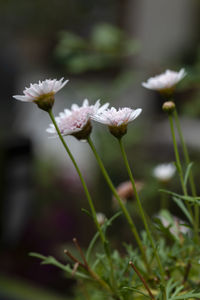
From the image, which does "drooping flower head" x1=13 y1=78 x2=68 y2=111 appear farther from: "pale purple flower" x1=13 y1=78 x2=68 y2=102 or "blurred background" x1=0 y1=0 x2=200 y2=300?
"blurred background" x1=0 y1=0 x2=200 y2=300

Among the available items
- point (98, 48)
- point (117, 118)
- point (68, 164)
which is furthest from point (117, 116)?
point (68, 164)

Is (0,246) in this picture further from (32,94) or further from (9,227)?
(32,94)

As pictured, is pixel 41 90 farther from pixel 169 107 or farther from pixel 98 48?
pixel 98 48

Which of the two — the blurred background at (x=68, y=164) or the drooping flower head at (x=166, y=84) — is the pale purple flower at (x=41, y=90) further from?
the blurred background at (x=68, y=164)

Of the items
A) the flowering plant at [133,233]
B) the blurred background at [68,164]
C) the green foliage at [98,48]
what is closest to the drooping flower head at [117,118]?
the flowering plant at [133,233]

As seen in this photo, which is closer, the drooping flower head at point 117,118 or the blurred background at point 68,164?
the drooping flower head at point 117,118

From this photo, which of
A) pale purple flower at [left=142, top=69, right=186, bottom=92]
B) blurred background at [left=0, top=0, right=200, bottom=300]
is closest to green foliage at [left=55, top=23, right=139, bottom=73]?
blurred background at [left=0, top=0, right=200, bottom=300]

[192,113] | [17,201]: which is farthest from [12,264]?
[192,113]
